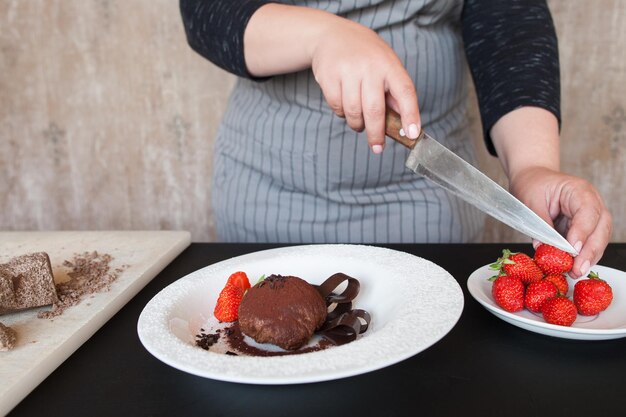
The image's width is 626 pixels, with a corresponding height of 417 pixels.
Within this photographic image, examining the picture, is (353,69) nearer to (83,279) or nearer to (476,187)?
(476,187)

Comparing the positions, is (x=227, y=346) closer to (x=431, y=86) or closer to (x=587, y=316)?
(x=587, y=316)

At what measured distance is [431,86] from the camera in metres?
Result: 1.12

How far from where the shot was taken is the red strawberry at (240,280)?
2.43 ft

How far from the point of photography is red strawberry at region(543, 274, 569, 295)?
0.70 m

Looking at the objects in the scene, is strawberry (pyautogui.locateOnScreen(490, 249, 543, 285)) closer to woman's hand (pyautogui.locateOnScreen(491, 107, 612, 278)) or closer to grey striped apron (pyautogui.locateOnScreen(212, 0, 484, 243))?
woman's hand (pyautogui.locateOnScreen(491, 107, 612, 278))

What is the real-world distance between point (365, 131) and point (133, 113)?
41.9 inches

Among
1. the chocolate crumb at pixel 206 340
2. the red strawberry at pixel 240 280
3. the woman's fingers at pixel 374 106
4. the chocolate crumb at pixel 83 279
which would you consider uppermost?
the woman's fingers at pixel 374 106

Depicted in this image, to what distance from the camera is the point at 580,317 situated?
2.24 feet

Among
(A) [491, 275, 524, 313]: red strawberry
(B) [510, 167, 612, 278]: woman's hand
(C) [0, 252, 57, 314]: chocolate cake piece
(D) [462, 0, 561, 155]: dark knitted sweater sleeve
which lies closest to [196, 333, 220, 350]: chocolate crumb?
(C) [0, 252, 57, 314]: chocolate cake piece

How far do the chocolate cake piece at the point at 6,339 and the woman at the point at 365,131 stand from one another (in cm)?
51

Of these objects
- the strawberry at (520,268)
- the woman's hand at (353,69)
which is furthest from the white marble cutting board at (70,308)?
the strawberry at (520,268)

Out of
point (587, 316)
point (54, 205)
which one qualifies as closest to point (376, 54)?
point (587, 316)

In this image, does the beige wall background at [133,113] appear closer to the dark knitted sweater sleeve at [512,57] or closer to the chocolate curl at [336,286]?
the dark knitted sweater sleeve at [512,57]

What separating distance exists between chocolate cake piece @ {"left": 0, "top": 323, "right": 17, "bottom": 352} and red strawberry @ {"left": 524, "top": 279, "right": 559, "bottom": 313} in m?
0.58
